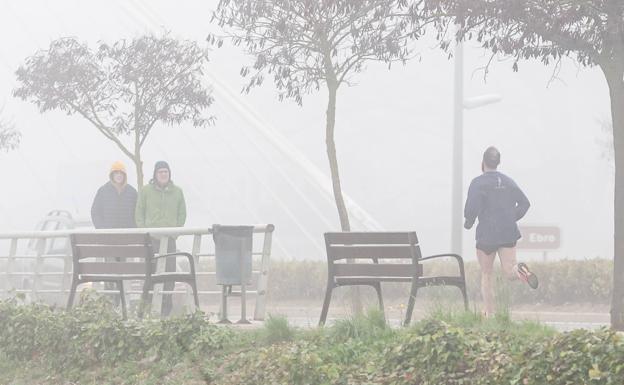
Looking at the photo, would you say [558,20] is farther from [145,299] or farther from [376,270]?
[145,299]

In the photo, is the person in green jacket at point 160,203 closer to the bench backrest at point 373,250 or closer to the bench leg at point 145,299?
the bench leg at point 145,299

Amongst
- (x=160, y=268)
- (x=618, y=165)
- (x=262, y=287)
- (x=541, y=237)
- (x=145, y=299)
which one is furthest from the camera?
→ (x=541, y=237)

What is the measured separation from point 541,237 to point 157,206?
46.0ft

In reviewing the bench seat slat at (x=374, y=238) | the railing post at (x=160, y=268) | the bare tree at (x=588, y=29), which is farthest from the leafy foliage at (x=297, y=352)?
the bare tree at (x=588, y=29)

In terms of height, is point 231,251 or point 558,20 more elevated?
point 558,20

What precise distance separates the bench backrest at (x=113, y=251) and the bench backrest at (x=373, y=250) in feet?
4.97

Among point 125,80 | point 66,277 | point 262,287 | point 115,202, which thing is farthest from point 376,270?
point 125,80

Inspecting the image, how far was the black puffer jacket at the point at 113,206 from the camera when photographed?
620 inches

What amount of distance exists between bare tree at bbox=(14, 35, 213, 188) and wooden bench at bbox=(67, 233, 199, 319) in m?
13.5

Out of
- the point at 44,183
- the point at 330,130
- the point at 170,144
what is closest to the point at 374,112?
the point at 170,144

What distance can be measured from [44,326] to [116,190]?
5.22 meters

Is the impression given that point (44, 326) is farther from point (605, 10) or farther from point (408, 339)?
point (605, 10)

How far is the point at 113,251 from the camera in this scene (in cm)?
1141

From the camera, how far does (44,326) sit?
420 inches
